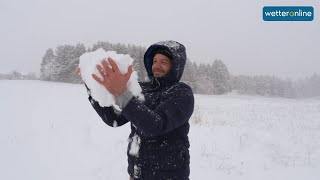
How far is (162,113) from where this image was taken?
5.79 ft

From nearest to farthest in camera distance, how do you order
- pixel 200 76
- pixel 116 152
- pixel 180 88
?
pixel 180 88 < pixel 116 152 < pixel 200 76

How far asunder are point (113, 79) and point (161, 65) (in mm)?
801

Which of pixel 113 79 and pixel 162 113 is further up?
pixel 113 79

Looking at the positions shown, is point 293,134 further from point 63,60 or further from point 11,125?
point 63,60

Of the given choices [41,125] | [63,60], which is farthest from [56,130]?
[63,60]

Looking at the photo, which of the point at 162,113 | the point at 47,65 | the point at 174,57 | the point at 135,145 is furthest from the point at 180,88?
the point at 47,65

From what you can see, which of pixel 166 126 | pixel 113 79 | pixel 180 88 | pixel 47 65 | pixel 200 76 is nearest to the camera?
pixel 113 79

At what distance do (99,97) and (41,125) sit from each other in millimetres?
7578

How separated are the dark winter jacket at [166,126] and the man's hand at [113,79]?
1.06 feet

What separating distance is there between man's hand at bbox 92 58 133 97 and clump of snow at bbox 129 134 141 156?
0.71 metres

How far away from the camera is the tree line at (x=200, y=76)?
48469mm

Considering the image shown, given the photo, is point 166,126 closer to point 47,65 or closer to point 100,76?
point 100,76

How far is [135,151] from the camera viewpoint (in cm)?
220

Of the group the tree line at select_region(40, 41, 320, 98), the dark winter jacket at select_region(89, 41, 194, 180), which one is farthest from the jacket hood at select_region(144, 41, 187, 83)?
the tree line at select_region(40, 41, 320, 98)
